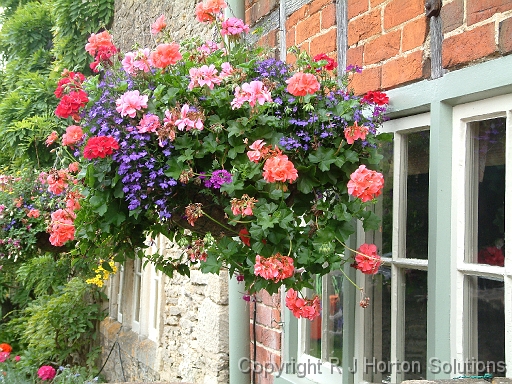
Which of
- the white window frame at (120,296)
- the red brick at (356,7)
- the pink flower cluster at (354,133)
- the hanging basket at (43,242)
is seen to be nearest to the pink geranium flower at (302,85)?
the pink flower cluster at (354,133)

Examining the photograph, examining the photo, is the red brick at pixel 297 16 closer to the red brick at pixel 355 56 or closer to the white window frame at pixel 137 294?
the red brick at pixel 355 56

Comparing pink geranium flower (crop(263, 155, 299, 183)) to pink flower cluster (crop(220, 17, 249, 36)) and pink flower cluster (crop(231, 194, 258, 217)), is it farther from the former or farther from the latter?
pink flower cluster (crop(220, 17, 249, 36))

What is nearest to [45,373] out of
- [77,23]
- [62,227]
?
[77,23]

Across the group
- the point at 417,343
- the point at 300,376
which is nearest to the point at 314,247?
the point at 417,343

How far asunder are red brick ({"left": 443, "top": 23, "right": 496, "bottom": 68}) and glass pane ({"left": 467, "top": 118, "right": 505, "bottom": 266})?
24cm

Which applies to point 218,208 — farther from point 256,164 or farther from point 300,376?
point 300,376

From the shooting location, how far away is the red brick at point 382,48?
2650 millimetres

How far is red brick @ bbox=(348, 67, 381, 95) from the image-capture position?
279cm

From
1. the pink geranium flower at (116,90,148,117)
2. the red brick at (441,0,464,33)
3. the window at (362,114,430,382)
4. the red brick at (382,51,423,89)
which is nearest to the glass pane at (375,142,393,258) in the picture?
the window at (362,114,430,382)

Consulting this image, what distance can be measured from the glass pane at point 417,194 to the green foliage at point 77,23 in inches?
222

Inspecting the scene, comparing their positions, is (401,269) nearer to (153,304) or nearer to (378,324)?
(378,324)

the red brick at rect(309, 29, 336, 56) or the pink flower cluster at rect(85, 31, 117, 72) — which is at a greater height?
the red brick at rect(309, 29, 336, 56)

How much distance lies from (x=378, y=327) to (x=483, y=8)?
1.39 m

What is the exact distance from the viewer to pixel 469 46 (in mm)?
2252
